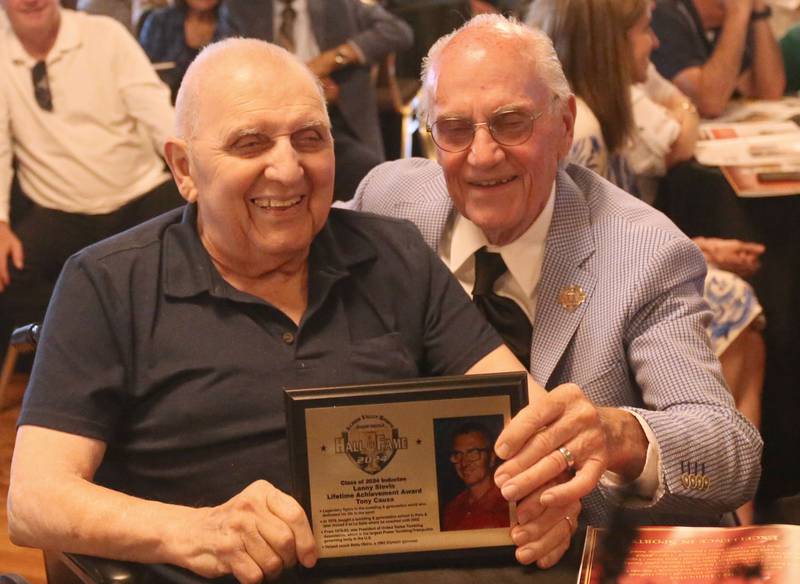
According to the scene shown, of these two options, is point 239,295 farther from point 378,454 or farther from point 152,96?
point 152,96

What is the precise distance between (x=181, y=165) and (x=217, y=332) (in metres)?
0.31

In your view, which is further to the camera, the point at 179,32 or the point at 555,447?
the point at 179,32

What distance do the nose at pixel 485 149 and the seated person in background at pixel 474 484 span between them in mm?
694

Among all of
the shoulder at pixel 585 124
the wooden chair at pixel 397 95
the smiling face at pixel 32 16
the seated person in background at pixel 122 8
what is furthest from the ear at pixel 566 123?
the seated person in background at pixel 122 8

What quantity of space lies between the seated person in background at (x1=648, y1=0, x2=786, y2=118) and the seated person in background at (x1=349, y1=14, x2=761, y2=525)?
84.5 inches

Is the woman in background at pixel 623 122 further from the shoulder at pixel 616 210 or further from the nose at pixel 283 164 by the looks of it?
the nose at pixel 283 164

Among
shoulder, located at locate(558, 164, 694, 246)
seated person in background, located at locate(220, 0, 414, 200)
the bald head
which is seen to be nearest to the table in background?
shoulder, located at locate(558, 164, 694, 246)

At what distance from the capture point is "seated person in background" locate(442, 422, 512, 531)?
1401mm

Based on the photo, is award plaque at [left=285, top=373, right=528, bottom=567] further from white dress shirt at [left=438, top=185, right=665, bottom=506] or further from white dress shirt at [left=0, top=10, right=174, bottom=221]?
white dress shirt at [left=0, top=10, right=174, bottom=221]

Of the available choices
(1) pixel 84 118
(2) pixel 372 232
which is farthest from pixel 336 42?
(2) pixel 372 232

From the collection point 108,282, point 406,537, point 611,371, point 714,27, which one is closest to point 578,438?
point 406,537

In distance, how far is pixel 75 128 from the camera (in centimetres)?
386

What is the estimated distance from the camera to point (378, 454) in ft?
4.56

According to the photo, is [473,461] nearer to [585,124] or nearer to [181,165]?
[181,165]
